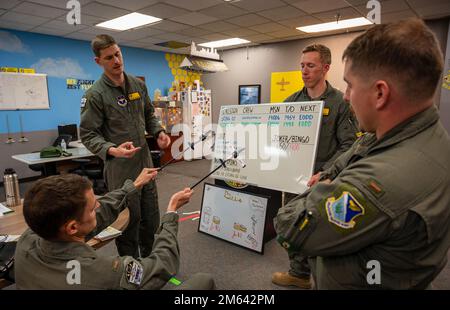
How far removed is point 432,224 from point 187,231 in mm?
2832

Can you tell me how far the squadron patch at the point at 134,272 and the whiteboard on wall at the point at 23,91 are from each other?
558 cm

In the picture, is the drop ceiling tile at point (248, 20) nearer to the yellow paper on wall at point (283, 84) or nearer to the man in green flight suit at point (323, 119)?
the yellow paper on wall at point (283, 84)

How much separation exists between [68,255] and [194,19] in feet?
14.8

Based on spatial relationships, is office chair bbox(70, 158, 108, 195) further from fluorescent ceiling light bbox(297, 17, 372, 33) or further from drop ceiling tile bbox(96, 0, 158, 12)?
fluorescent ceiling light bbox(297, 17, 372, 33)

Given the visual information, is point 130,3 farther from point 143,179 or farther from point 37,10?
point 143,179

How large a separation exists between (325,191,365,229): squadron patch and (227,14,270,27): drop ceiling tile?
448cm

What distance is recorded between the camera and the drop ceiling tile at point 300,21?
4.72 m

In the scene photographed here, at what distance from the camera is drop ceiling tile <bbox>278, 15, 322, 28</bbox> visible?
4.72 meters

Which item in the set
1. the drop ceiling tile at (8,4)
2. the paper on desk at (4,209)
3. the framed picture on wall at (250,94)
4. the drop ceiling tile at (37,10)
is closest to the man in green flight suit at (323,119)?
the paper on desk at (4,209)

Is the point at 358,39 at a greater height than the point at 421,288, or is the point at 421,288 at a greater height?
the point at 358,39

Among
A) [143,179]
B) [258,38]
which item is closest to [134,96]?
[143,179]

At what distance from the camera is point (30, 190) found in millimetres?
994

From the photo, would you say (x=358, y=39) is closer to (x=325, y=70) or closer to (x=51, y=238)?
(x=51, y=238)

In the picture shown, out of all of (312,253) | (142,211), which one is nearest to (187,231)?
(142,211)
